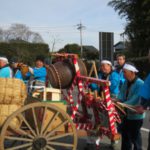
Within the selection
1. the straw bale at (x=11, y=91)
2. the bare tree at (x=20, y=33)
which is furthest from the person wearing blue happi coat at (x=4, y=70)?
the bare tree at (x=20, y=33)

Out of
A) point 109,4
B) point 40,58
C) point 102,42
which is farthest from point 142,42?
point 40,58

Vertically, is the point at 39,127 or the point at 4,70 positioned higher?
the point at 4,70

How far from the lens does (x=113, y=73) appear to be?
8.44 metres

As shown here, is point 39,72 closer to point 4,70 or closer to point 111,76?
point 4,70

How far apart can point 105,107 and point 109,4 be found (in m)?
36.6

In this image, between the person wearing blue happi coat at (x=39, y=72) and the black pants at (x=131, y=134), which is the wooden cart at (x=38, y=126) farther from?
the person wearing blue happi coat at (x=39, y=72)

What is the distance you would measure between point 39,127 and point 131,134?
1.42m

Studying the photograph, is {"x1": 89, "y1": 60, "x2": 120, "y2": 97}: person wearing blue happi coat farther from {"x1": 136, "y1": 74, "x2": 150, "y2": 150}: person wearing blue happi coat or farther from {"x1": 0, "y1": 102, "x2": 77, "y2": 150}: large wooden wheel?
{"x1": 136, "y1": 74, "x2": 150, "y2": 150}: person wearing blue happi coat

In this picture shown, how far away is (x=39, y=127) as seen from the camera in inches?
264

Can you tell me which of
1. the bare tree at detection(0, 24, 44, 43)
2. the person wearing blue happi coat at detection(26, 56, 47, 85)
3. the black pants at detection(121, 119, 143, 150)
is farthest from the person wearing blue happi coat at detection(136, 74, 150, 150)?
the bare tree at detection(0, 24, 44, 43)

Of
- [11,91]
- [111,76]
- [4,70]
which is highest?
[4,70]

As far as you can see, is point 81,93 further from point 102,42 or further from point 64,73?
point 102,42

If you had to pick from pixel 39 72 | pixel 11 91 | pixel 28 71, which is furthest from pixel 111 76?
pixel 28 71

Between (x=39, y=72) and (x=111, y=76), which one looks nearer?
(x=111, y=76)
